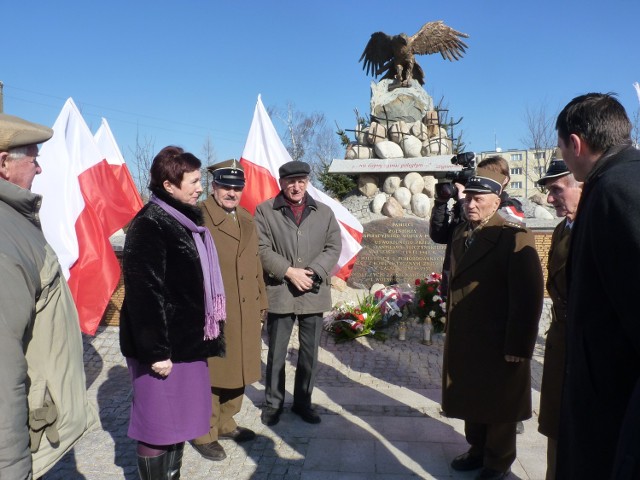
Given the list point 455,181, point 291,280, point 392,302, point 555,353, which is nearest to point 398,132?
point 392,302

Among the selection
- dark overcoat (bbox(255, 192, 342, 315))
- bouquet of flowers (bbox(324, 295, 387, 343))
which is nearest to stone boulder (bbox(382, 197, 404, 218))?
bouquet of flowers (bbox(324, 295, 387, 343))

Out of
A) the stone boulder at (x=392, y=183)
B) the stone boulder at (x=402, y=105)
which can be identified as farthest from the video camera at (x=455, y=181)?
the stone boulder at (x=402, y=105)

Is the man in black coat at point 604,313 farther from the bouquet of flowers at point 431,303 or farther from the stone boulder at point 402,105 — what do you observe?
the stone boulder at point 402,105

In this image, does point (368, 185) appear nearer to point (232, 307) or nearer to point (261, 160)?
point (261, 160)

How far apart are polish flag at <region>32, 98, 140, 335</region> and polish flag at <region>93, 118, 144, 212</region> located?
12.6 inches

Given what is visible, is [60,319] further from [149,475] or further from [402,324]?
[402,324]

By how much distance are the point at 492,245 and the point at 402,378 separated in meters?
2.40

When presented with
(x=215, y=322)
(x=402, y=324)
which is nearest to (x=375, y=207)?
(x=402, y=324)

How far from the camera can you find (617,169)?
130 centimetres

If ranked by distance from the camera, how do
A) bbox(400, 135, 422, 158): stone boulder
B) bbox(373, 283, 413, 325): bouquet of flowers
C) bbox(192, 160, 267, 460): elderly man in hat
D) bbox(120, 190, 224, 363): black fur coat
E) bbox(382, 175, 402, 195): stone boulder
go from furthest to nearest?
bbox(400, 135, 422, 158): stone boulder < bbox(382, 175, 402, 195): stone boulder < bbox(373, 283, 413, 325): bouquet of flowers < bbox(192, 160, 267, 460): elderly man in hat < bbox(120, 190, 224, 363): black fur coat

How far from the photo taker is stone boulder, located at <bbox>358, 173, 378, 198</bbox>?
972 cm

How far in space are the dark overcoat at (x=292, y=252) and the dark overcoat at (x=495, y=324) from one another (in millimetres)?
1236

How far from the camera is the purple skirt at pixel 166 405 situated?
7.70 ft

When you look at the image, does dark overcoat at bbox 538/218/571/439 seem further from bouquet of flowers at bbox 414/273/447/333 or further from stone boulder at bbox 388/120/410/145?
stone boulder at bbox 388/120/410/145
